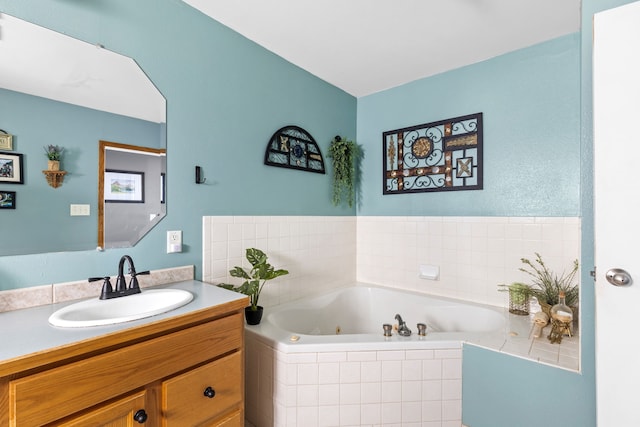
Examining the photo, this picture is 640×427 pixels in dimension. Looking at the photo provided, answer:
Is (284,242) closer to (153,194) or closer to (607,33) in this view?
(153,194)

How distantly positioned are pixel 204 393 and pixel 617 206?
173cm

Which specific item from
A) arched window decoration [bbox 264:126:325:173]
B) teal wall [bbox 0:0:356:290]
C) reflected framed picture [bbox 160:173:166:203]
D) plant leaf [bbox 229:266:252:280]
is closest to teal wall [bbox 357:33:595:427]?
arched window decoration [bbox 264:126:325:173]

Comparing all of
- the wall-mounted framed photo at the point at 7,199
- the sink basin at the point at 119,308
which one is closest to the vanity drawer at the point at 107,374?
the sink basin at the point at 119,308

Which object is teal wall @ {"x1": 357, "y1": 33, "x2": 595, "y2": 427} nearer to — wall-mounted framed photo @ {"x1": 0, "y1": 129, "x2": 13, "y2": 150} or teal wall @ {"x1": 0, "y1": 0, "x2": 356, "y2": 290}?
teal wall @ {"x1": 0, "y1": 0, "x2": 356, "y2": 290}

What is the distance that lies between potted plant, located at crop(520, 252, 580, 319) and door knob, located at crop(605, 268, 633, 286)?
93 cm

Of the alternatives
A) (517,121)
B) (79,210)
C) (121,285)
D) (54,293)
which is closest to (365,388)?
(121,285)

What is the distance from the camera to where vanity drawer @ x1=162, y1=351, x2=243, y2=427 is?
1147 mm

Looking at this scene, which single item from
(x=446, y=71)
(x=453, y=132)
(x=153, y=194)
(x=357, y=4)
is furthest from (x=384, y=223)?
(x=153, y=194)

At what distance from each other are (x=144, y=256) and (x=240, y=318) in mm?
645

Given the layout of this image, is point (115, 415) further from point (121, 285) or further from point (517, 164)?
point (517, 164)

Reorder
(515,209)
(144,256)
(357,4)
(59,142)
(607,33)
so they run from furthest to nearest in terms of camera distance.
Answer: (515,209) < (357,4) < (144,256) < (59,142) < (607,33)

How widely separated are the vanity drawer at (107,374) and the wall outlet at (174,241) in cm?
63

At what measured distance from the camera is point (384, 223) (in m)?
2.93

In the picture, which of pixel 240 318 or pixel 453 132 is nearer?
pixel 240 318
